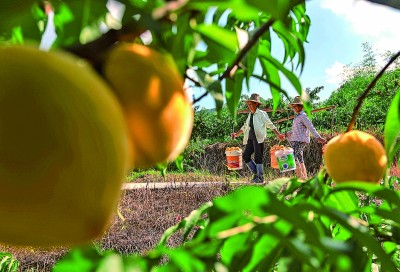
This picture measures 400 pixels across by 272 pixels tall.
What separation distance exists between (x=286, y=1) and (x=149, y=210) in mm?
5355

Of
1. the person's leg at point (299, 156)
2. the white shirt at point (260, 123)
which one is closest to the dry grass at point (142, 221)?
the white shirt at point (260, 123)

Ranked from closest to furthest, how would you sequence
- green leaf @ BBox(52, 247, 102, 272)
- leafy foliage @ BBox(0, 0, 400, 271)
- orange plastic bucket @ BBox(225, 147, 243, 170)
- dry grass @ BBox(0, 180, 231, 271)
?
leafy foliage @ BBox(0, 0, 400, 271)
green leaf @ BBox(52, 247, 102, 272)
dry grass @ BBox(0, 180, 231, 271)
orange plastic bucket @ BBox(225, 147, 243, 170)

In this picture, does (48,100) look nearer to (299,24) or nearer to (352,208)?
(352,208)

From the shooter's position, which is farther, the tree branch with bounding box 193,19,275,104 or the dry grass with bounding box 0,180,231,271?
→ the dry grass with bounding box 0,180,231,271

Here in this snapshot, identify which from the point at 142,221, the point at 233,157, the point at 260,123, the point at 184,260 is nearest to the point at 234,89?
the point at 184,260

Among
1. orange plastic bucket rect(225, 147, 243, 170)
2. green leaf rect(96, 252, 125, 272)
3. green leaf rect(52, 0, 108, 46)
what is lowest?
orange plastic bucket rect(225, 147, 243, 170)

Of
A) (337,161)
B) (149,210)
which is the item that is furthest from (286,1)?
(149,210)

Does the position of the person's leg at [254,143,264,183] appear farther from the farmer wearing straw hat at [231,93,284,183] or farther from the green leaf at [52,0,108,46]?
the green leaf at [52,0,108,46]

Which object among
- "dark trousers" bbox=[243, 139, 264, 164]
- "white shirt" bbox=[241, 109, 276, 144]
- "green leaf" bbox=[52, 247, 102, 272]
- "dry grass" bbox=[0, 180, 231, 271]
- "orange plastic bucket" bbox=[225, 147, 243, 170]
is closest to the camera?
"green leaf" bbox=[52, 247, 102, 272]

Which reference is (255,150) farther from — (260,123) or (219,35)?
(219,35)

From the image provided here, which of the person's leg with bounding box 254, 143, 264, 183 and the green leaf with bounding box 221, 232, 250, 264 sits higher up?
the green leaf with bounding box 221, 232, 250, 264

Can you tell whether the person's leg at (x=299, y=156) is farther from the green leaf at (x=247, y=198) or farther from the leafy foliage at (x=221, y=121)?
the green leaf at (x=247, y=198)

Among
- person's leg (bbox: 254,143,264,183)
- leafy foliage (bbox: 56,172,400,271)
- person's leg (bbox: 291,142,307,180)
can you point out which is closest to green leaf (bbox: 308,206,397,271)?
leafy foliage (bbox: 56,172,400,271)

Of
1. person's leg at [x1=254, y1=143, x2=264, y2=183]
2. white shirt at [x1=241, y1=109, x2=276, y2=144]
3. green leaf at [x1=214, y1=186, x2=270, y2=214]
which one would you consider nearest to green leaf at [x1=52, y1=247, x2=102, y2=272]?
green leaf at [x1=214, y1=186, x2=270, y2=214]
